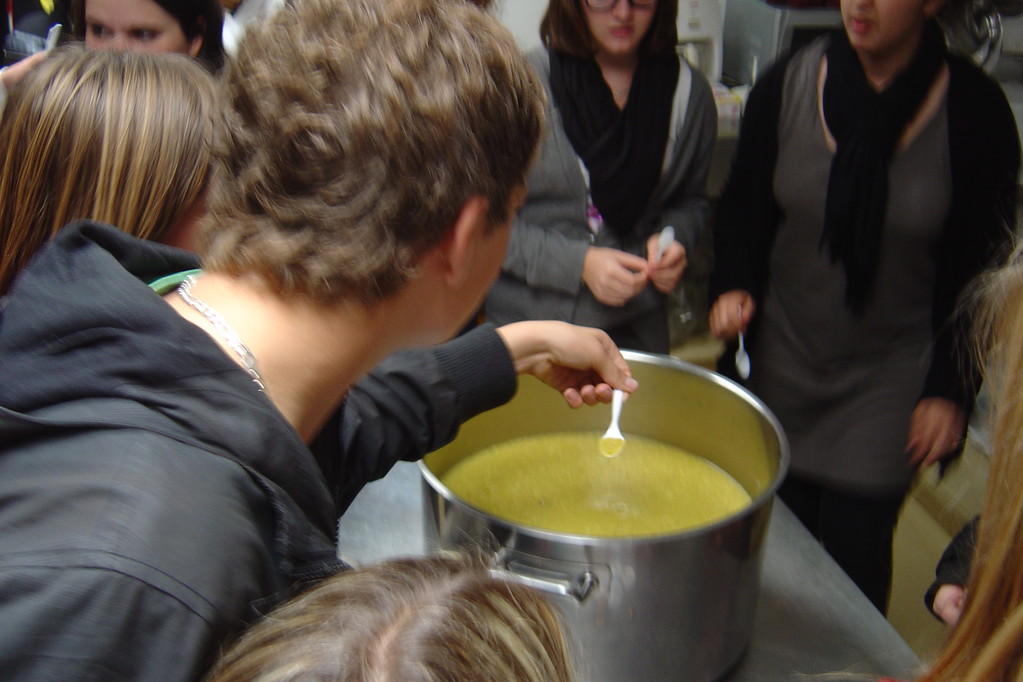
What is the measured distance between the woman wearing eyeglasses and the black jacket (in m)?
0.77

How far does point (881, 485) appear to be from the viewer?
1.17 meters

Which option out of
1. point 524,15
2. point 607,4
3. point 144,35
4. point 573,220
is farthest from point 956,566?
point 524,15

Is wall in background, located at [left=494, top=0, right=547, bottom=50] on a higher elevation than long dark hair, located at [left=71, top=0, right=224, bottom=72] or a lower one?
lower

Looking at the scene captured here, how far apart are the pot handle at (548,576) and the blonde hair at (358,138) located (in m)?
0.23

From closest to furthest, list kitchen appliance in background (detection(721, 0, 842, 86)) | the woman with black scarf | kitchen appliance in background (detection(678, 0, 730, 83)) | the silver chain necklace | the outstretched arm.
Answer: the silver chain necklace → the outstretched arm → the woman with black scarf → kitchen appliance in background (detection(721, 0, 842, 86)) → kitchen appliance in background (detection(678, 0, 730, 83))

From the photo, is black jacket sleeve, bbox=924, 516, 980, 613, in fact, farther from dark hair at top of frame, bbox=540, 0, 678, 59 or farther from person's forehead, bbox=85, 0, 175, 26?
person's forehead, bbox=85, 0, 175, 26

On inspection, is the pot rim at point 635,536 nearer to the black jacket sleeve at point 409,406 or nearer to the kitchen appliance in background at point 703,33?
the black jacket sleeve at point 409,406

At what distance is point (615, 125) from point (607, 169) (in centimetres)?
8

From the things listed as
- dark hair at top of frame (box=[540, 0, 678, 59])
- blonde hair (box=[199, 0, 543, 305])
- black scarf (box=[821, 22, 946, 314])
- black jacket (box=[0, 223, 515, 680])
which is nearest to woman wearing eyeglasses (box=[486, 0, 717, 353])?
dark hair at top of frame (box=[540, 0, 678, 59])

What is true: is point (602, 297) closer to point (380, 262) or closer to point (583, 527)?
point (583, 527)

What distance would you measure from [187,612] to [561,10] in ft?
3.58

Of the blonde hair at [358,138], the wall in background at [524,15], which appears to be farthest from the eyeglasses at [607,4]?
the wall in background at [524,15]

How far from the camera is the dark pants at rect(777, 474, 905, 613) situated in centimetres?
120

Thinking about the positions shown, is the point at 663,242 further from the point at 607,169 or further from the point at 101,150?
the point at 101,150
